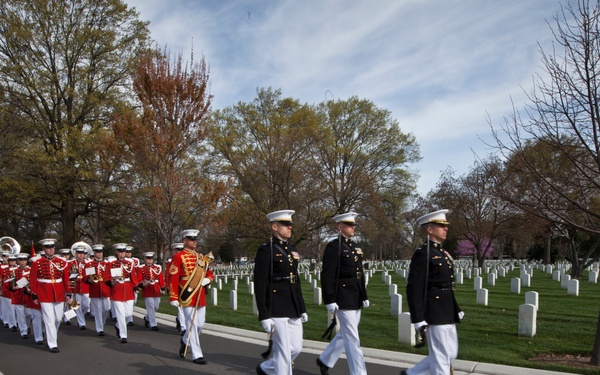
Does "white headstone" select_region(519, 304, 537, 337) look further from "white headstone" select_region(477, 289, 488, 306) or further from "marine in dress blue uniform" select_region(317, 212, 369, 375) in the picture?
"white headstone" select_region(477, 289, 488, 306)

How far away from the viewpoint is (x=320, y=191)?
31.4 m

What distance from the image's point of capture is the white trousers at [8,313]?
13.3 meters

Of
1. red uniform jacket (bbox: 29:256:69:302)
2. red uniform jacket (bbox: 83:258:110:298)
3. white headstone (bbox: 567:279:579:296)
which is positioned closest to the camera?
red uniform jacket (bbox: 29:256:69:302)

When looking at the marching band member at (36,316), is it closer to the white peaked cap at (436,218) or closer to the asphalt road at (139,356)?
the asphalt road at (139,356)

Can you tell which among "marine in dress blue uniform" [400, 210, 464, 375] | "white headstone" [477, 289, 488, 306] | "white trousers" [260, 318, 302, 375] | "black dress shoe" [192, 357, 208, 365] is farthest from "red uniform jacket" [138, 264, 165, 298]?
"white headstone" [477, 289, 488, 306]

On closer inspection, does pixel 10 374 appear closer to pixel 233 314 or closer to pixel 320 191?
pixel 233 314

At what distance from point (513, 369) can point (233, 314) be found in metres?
9.06

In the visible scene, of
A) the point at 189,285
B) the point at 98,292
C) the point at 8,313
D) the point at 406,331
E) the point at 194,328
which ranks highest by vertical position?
the point at 189,285

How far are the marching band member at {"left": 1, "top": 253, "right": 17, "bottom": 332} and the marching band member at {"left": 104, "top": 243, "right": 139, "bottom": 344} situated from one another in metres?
2.53

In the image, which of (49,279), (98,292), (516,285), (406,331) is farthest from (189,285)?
(516,285)

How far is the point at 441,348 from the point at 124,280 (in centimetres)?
842

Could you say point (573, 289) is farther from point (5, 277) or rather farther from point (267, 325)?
point (5, 277)

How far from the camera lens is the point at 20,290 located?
472 inches

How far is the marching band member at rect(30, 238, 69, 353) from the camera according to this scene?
9.77 meters
